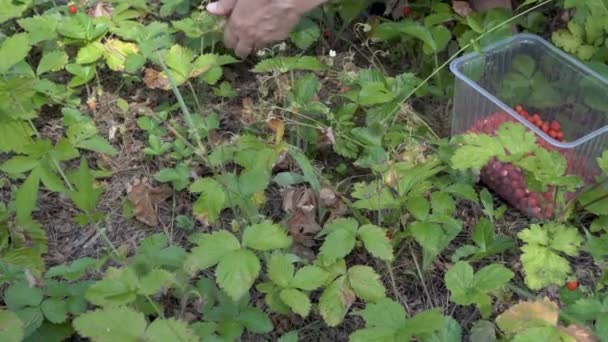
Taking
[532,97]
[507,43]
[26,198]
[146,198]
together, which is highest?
[507,43]

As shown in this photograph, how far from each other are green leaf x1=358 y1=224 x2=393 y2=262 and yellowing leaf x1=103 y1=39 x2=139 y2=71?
964 millimetres

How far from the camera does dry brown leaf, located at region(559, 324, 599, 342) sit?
135 cm

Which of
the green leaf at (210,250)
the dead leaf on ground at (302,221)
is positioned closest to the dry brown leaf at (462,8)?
the dead leaf on ground at (302,221)

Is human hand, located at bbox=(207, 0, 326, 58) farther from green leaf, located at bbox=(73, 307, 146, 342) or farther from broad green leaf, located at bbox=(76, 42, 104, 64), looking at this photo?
green leaf, located at bbox=(73, 307, 146, 342)

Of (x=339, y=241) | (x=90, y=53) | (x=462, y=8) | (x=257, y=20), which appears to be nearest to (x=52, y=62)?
(x=90, y=53)

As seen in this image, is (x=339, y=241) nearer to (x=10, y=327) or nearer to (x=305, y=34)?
(x=10, y=327)

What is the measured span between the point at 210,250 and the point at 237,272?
0.07m

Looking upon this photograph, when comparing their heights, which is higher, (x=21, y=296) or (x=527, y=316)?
(x=527, y=316)

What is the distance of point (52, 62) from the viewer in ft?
6.88

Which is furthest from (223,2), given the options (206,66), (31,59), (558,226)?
(558,226)

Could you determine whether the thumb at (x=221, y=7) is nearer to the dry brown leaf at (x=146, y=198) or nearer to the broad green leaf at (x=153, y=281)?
the dry brown leaf at (x=146, y=198)

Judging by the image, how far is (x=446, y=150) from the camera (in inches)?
69.8

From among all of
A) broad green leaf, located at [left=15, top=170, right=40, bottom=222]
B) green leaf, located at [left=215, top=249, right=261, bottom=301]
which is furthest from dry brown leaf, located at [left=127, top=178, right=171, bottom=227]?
green leaf, located at [left=215, top=249, right=261, bottom=301]

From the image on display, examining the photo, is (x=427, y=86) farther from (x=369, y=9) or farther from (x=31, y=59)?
(x=31, y=59)
